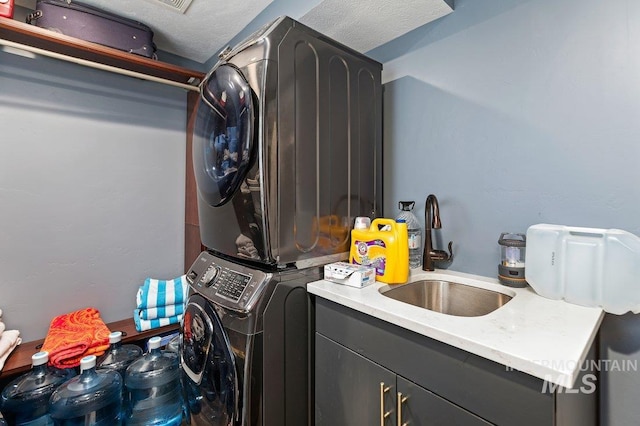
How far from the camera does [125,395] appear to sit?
189 centimetres

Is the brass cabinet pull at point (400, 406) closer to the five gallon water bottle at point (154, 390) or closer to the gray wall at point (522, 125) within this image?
the gray wall at point (522, 125)

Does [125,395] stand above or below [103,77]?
below

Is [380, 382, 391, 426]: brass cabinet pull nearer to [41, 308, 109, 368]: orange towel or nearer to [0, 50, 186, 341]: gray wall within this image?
[41, 308, 109, 368]: orange towel

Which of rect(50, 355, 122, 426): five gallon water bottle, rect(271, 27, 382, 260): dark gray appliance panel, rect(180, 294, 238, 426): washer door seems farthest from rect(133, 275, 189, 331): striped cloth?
rect(271, 27, 382, 260): dark gray appliance panel

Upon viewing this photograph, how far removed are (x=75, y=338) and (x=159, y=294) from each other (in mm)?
546

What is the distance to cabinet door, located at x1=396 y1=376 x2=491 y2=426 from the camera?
2.68 ft

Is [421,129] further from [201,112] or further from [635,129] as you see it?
[201,112]

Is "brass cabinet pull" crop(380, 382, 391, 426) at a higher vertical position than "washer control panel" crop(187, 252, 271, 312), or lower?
lower

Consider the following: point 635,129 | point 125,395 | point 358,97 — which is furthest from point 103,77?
point 635,129

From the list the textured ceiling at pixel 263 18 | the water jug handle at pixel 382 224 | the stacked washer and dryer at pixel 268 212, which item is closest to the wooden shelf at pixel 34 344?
the stacked washer and dryer at pixel 268 212

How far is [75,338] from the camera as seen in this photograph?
193 centimetres

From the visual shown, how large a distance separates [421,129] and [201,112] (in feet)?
3.98

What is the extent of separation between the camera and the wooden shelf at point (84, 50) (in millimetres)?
1665

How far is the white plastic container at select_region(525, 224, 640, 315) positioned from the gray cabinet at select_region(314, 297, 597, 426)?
32 cm
